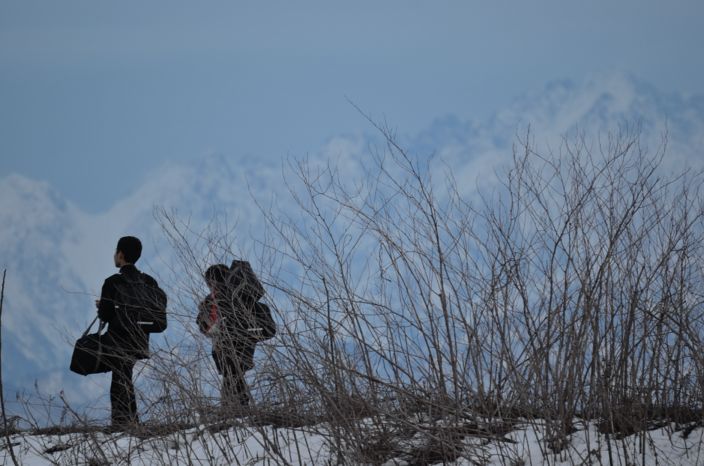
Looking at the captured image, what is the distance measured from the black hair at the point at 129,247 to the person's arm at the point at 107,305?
260 mm

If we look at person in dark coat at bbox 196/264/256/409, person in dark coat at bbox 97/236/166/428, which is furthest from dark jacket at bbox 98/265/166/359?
person in dark coat at bbox 196/264/256/409

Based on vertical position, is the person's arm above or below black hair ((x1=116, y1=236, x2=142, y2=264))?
below

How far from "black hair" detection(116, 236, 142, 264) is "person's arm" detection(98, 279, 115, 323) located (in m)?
0.26

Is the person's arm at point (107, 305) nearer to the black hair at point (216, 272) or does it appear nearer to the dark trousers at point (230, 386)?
the black hair at point (216, 272)

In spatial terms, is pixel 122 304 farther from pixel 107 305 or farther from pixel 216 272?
pixel 216 272

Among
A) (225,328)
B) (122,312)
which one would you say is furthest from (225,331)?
(122,312)

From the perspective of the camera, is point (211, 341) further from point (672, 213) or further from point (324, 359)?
point (672, 213)

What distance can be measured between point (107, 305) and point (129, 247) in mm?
431

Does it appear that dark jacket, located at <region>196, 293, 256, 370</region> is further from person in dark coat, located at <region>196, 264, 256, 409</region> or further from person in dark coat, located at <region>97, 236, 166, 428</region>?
person in dark coat, located at <region>97, 236, 166, 428</region>

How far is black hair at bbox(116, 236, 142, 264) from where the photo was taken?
579 centimetres

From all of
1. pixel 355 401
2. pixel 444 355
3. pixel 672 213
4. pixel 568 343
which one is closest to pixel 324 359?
pixel 355 401

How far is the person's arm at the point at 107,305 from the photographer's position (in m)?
5.55

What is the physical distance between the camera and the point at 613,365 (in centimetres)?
375

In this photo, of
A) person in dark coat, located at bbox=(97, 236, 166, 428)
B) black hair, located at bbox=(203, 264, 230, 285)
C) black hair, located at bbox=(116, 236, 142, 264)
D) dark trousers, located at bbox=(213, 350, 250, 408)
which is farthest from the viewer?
black hair, located at bbox=(116, 236, 142, 264)
